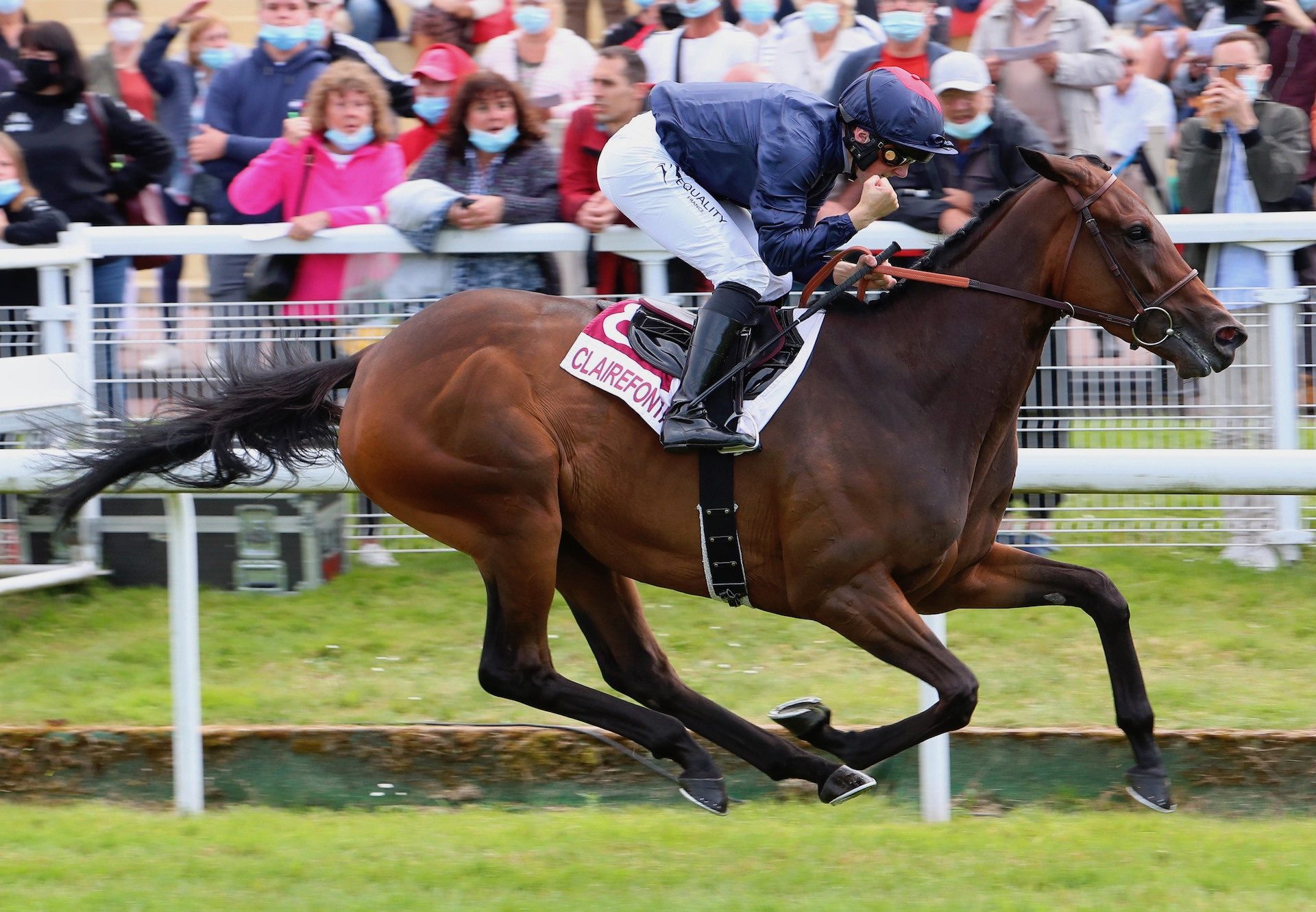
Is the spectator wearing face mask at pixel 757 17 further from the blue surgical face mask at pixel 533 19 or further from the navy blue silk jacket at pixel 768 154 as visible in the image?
the navy blue silk jacket at pixel 768 154

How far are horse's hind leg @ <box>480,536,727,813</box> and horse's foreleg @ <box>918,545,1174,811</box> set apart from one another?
0.72m

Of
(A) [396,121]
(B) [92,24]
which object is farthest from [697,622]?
(B) [92,24]

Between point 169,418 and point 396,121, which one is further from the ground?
point 396,121

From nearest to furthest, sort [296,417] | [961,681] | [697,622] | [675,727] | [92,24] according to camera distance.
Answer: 1. [961,681]
2. [675,727]
3. [296,417]
4. [697,622]
5. [92,24]

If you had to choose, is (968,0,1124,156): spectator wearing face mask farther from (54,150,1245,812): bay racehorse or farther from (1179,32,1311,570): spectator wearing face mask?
(54,150,1245,812): bay racehorse

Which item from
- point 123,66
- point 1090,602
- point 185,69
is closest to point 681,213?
point 1090,602

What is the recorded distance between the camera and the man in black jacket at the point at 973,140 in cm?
603

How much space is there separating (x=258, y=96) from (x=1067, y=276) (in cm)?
448

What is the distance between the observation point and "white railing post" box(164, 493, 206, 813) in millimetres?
4707

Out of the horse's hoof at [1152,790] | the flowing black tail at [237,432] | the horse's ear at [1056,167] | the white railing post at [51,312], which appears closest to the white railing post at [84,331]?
the white railing post at [51,312]

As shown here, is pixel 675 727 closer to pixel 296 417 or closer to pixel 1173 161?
pixel 296 417

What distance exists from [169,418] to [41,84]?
274 cm

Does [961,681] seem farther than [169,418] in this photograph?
No

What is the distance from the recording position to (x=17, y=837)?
4176 mm
